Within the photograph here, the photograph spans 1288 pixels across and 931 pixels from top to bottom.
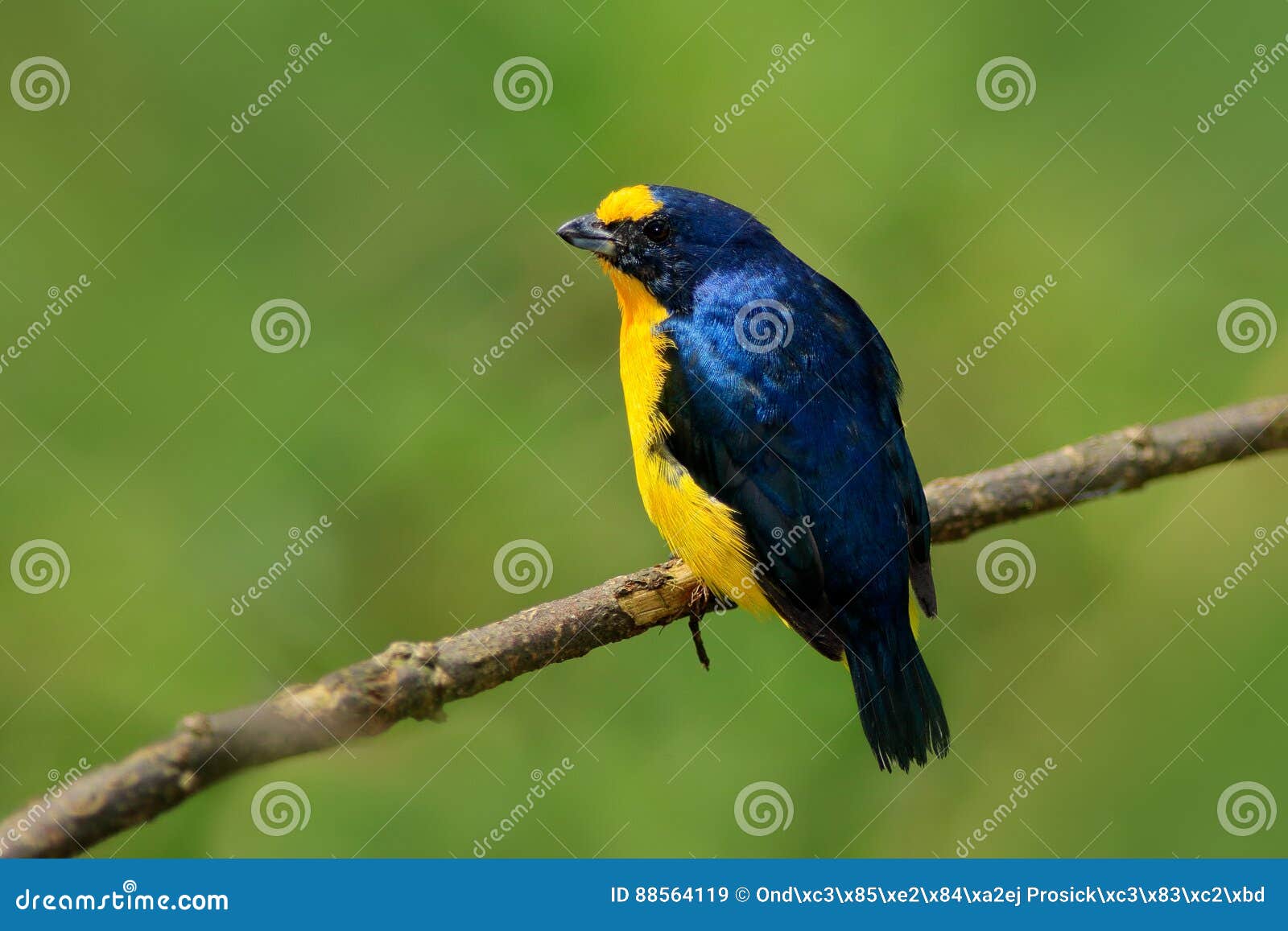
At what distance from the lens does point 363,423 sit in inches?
198

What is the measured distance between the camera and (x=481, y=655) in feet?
10.9

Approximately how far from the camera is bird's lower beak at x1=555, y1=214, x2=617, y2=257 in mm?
4480

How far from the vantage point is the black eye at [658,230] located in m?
4.40

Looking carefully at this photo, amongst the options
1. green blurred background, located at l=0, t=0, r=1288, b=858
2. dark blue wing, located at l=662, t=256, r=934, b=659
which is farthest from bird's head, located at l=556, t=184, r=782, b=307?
green blurred background, located at l=0, t=0, r=1288, b=858

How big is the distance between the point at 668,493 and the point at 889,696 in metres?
0.95

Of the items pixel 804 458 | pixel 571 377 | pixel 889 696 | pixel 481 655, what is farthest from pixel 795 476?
pixel 571 377

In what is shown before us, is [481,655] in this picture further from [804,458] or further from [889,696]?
[889,696]

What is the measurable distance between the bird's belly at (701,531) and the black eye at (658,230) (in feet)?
2.49

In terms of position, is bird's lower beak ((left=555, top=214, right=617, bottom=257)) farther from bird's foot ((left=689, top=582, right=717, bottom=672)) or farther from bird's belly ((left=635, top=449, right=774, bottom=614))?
bird's foot ((left=689, top=582, right=717, bottom=672))

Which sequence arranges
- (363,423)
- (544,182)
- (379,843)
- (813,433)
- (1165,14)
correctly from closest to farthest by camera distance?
(813,433) < (379,843) < (363,423) < (544,182) < (1165,14)

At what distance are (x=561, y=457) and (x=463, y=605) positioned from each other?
72 cm

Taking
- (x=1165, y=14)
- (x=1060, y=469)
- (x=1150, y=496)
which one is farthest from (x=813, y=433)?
(x=1165, y=14)

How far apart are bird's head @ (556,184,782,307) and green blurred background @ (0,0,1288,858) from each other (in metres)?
0.92

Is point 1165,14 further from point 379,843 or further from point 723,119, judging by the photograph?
point 379,843
